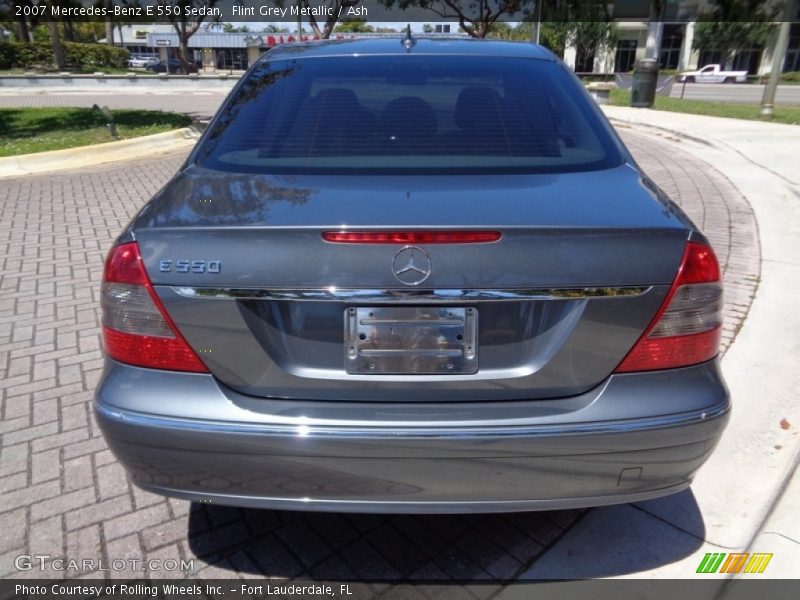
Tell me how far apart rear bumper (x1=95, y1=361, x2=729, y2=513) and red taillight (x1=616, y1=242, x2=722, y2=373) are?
0.04m

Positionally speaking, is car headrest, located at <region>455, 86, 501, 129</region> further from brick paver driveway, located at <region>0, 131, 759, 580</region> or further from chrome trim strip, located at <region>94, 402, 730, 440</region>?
brick paver driveway, located at <region>0, 131, 759, 580</region>

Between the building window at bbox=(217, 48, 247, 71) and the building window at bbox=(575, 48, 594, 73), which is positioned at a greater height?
the building window at bbox=(575, 48, 594, 73)

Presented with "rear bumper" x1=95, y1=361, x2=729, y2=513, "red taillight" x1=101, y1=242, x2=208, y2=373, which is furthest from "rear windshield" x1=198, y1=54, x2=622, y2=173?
"rear bumper" x1=95, y1=361, x2=729, y2=513

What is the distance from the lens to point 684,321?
75.7 inches

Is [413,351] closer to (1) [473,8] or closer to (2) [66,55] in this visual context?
(1) [473,8]

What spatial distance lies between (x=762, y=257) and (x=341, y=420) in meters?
5.16

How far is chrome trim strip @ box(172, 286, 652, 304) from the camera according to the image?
1.79 m

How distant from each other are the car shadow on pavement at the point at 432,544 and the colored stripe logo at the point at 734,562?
0.08 metres

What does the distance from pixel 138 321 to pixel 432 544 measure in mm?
1357

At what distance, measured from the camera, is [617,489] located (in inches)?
77.3

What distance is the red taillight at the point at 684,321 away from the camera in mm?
1892

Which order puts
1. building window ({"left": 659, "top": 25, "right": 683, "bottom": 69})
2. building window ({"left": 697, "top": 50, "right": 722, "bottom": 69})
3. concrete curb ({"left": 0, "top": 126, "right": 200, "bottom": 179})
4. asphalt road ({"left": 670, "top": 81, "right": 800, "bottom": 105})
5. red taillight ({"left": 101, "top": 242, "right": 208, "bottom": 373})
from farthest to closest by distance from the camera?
building window ({"left": 659, "top": 25, "right": 683, "bottom": 69}), building window ({"left": 697, "top": 50, "right": 722, "bottom": 69}), asphalt road ({"left": 670, "top": 81, "right": 800, "bottom": 105}), concrete curb ({"left": 0, "top": 126, "right": 200, "bottom": 179}), red taillight ({"left": 101, "top": 242, "right": 208, "bottom": 373})

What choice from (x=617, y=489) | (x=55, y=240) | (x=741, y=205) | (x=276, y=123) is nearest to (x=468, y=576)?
(x=617, y=489)

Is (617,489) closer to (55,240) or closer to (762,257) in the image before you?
(762,257)
